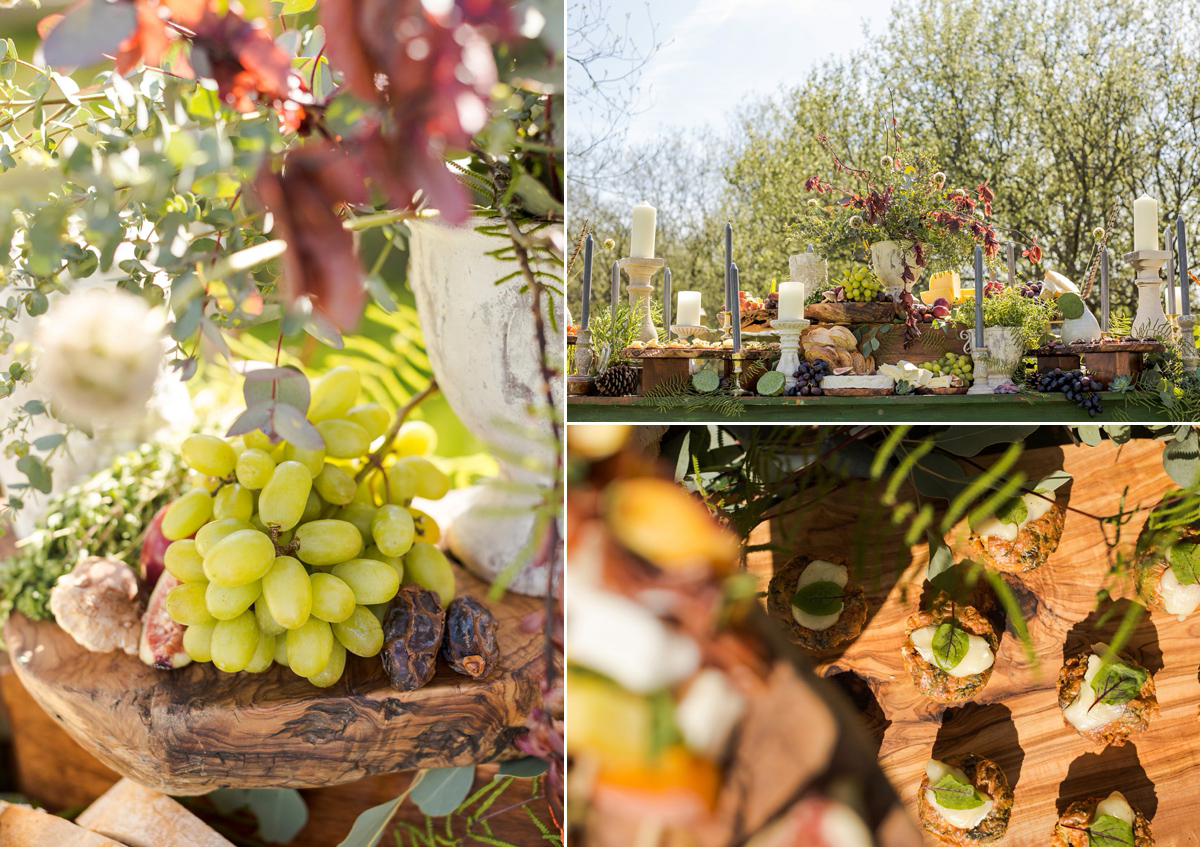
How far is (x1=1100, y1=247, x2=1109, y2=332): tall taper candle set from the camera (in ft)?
1.06

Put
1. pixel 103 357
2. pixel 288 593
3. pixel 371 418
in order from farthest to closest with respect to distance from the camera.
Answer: pixel 371 418 < pixel 288 593 < pixel 103 357

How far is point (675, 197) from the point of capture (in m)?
0.31

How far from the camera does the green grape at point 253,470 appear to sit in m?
0.42

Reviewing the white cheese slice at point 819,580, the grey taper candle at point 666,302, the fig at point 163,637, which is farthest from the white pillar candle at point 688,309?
the fig at point 163,637

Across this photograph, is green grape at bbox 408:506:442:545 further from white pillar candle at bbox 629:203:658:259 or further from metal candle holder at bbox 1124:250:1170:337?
metal candle holder at bbox 1124:250:1170:337

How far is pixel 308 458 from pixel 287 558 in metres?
0.06

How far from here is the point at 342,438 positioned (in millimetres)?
457

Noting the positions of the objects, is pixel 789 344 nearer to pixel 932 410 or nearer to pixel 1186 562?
pixel 932 410

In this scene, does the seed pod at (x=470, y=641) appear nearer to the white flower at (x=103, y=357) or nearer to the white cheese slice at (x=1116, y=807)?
the white flower at (x=103, y=357)

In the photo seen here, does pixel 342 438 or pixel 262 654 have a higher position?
pixel 342 438

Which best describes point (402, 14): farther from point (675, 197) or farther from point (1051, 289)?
point (1051, 289)

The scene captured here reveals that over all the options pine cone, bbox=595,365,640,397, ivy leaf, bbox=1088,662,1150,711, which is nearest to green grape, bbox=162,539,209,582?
pine cone, bbox=595,365,640,397

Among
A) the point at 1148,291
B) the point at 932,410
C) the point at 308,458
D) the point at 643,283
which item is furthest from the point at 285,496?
the point at 1148,291

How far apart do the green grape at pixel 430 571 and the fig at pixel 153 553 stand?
169 mm
